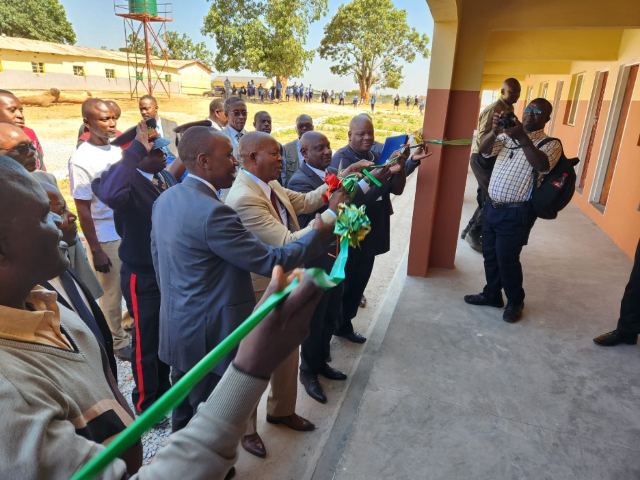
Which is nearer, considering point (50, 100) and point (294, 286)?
point (294, 286)

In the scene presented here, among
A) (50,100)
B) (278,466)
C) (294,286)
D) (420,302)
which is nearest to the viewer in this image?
(294,286)

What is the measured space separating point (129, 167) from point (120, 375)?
173cm

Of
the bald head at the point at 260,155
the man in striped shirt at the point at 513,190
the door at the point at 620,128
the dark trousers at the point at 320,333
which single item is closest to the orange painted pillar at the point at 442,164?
the man in striped shirt at the point at 513,190

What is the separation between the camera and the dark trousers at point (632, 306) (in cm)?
337

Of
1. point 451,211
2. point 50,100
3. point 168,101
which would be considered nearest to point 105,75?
point 168,101

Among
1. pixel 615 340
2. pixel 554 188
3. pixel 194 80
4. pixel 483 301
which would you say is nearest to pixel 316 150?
pixel 554 188

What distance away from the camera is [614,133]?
7027mm

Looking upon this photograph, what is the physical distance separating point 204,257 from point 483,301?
3234 mm

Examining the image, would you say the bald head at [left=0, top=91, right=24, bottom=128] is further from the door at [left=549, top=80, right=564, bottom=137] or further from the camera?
the door at [left=549, top=80, right=564, bottom=137]

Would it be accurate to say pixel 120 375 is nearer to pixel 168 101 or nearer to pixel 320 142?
pixel 320 142

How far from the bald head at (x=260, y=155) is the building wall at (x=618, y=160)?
540 cm

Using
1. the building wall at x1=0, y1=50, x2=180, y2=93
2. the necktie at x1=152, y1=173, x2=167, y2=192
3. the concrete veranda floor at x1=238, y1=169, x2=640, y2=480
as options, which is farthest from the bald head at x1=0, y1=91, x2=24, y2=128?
the building wall at x1=0, y1=50, x2=180, y2=93

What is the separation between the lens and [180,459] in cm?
80

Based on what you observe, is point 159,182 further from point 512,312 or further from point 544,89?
point 544,89
